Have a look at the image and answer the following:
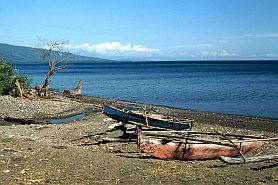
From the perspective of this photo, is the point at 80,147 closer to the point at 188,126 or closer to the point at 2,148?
the point at 2,148

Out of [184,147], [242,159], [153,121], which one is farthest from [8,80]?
[242,159]

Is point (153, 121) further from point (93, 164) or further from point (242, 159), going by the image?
point (93, 164)

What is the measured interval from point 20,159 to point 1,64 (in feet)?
91.9

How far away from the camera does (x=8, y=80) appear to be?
39344mm

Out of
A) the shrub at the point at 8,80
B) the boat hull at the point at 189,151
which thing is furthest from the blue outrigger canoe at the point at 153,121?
the shrub at the point at 8,80

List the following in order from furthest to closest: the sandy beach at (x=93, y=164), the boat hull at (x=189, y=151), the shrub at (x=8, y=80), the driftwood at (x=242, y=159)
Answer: the shrub at (x=8, y=80)
the boat hull at (x=189, y=151)
the driftwood at (x=242, y=159)
the sandy beach at (x=93, y=164)

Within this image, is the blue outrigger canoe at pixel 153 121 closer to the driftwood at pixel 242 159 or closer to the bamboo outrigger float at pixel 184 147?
the bamboo outrigger float at pixel 184 147

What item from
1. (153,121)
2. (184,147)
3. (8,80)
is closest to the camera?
(184,147)

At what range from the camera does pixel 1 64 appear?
40.8 metres

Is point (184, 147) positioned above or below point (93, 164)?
above

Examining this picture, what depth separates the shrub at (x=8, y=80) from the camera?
1527 inches

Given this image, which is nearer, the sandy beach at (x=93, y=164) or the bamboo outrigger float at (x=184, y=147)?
the sandy beach at (x=93, y=164)

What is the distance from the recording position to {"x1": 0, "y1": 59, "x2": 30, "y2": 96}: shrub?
127 ft

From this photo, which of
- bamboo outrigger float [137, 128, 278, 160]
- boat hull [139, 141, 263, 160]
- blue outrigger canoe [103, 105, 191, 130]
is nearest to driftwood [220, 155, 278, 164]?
bamboo outrigger float [137, 128, 278, 160]
